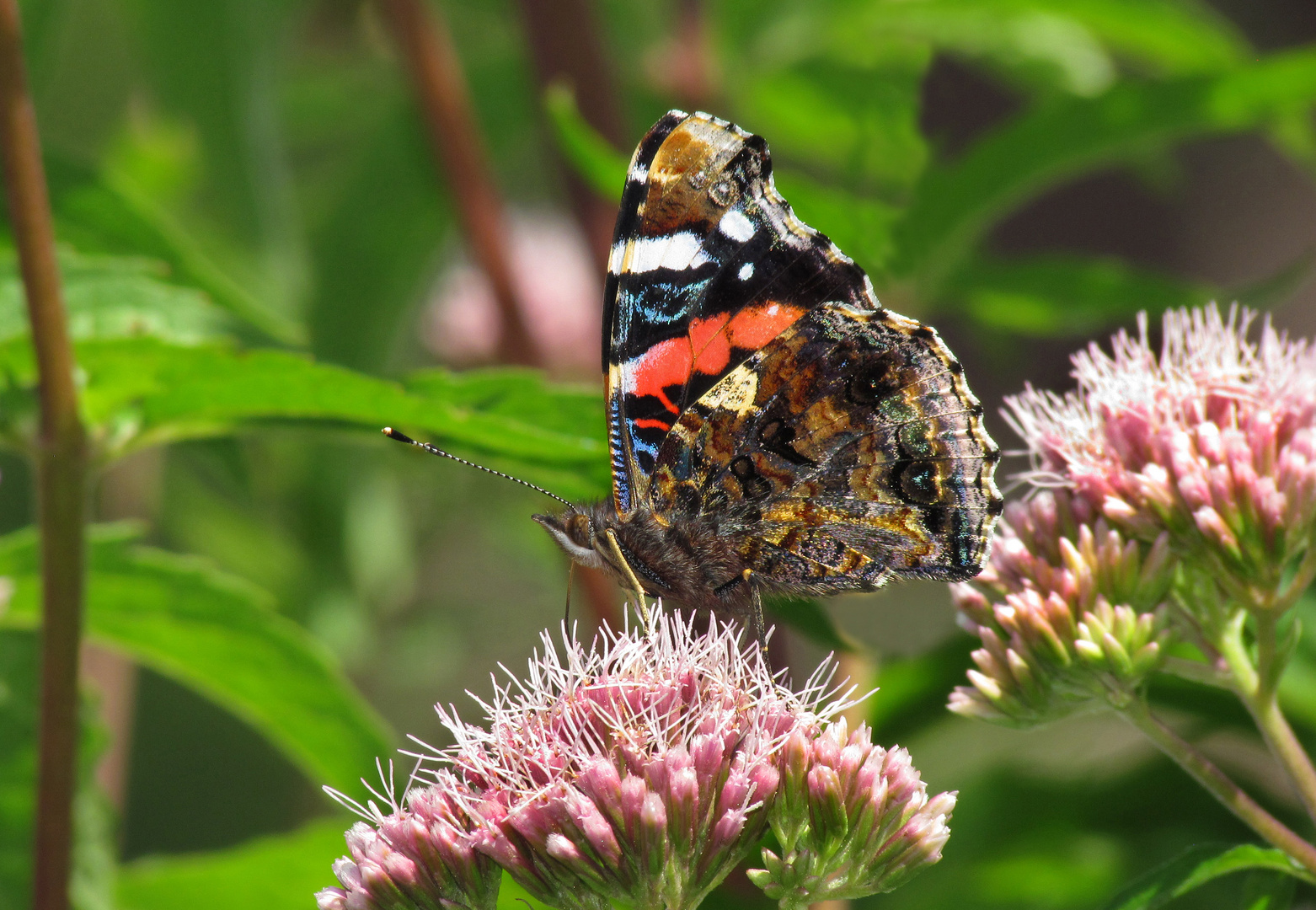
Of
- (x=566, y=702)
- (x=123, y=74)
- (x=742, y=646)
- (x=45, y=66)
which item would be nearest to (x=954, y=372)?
(x=742, y=646)

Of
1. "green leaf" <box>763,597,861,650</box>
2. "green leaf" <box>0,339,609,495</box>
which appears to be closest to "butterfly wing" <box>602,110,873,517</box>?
"green leaf" <box>0,339,609,495</box>

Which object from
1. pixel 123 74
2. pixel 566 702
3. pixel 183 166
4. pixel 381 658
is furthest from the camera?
pixel 381 658

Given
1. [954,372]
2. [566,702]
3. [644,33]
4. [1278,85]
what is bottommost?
[566,702]

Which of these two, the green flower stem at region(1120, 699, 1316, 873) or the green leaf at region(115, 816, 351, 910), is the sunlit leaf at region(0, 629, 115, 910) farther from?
the green flower stem at region(1120, 699, 1316, 873)

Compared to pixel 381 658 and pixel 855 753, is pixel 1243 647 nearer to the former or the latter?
pixel 855 753

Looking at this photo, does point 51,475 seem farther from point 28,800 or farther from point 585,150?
point 585,150

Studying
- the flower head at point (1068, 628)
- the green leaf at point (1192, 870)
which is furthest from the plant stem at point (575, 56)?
the green leaf at point (1192, 870)
